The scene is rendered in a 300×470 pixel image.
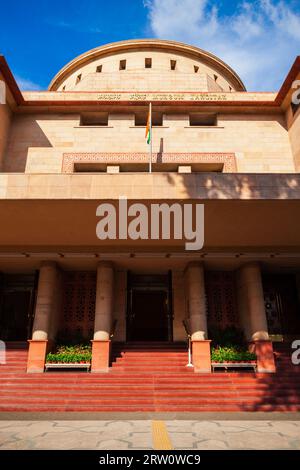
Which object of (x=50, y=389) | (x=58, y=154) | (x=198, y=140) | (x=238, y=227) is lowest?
(x=50, y=389)

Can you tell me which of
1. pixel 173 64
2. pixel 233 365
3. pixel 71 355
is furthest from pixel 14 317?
pixel 173 64

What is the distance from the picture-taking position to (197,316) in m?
12.1

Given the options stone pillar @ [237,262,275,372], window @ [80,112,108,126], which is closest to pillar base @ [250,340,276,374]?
stone pillar @ [237,262,275,372]

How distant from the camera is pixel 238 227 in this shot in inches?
425

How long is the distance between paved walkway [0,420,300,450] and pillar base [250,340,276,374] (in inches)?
182

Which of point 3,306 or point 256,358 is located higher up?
point 3,306

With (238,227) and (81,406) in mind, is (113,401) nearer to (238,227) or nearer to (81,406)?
(81,406)

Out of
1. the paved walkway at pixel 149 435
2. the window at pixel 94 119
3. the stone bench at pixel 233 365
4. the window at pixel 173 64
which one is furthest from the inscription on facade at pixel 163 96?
the paved walkway at pixel 149 435

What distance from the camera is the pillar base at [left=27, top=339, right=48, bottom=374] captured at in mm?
10766

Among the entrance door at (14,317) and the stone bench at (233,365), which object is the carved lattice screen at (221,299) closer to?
the stone bench at (233,365)

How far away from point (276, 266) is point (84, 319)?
865cm

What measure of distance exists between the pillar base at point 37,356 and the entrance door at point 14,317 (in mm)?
3585

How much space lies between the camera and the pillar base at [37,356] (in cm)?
1077

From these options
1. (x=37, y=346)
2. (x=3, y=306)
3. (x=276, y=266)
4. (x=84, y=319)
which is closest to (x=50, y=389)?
(x=37, y=346)
